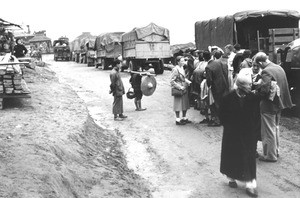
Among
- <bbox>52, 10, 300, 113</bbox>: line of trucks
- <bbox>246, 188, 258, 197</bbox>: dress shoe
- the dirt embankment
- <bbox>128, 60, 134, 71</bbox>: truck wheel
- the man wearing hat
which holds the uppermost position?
<bbox>52, 10, 300, 113</bbox>: line of trucks

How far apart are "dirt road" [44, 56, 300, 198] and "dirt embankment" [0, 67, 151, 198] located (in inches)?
14.0

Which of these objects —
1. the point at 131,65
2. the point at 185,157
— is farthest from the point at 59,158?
the point at 131,65

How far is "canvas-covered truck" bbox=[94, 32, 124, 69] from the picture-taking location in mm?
29159

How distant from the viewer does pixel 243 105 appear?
6.02 m

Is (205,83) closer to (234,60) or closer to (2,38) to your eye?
(234,60)

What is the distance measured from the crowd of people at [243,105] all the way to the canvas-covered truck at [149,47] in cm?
1390

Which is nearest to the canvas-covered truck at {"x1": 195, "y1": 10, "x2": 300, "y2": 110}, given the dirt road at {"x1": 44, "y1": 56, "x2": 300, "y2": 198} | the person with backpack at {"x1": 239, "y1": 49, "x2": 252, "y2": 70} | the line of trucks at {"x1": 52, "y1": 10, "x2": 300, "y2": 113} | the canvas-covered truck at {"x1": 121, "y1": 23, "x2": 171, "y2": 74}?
the line of trucks at {"x1": 52, "y1": 10, "x2": 300, "y2": 113}

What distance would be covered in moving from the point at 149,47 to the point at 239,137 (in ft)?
62.1

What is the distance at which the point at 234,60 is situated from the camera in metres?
10.2

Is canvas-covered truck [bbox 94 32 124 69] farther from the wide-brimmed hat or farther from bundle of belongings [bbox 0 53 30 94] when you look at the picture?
bundle of belongings [bbox 0 53 30 94]

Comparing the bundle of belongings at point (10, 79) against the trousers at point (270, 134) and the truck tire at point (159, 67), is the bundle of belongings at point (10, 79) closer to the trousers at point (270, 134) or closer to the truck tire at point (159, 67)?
the trousers at point (270, 134)

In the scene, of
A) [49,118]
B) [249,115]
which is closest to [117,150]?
[49,118]

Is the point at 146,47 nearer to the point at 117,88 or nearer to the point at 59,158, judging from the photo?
the point at 117,88

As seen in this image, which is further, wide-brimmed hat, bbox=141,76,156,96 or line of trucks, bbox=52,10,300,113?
wide-brimmed hat, bbox=141,76,156,96
